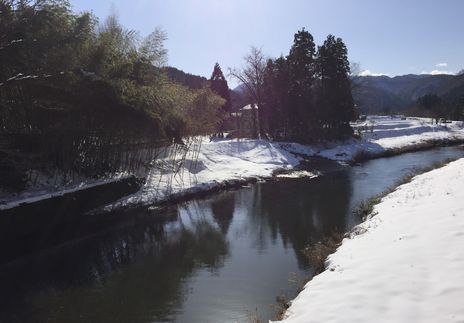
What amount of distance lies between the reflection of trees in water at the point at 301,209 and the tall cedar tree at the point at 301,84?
13.4 meters

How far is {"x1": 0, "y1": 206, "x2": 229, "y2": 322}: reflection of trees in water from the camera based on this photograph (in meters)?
8.16

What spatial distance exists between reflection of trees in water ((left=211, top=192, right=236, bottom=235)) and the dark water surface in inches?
1.6

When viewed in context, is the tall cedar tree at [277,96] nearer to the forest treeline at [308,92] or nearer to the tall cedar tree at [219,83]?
the forest treeline at [308,92]

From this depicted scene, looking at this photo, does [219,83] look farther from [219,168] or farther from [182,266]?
[182,266]

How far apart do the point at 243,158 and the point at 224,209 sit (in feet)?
38.9

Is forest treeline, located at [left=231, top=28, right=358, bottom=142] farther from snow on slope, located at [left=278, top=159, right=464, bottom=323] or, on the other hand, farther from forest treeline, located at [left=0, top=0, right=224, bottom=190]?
snow on slope, located at [left=278, top=159, right=464, bottom=323]

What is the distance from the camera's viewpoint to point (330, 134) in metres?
37.2

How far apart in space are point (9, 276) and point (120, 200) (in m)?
6.54

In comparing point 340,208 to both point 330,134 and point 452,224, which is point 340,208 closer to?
point 452,224

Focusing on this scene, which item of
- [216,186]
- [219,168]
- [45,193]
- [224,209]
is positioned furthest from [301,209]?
[219,168]

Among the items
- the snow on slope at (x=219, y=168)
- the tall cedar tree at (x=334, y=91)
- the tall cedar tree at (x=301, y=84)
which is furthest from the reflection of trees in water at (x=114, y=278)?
the tall cedar tree at (x=334, y=91)

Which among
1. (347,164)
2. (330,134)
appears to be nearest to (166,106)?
(347,164)

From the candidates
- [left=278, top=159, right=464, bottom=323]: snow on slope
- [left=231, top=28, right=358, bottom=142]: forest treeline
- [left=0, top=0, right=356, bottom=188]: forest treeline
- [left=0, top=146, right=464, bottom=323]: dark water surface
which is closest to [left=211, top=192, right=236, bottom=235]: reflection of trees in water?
[left=0, top=146, right=464, bottom=323]: dark water surface

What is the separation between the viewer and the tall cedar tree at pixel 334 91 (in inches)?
1467
